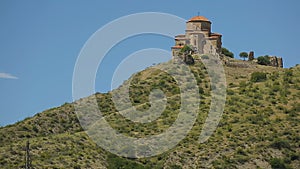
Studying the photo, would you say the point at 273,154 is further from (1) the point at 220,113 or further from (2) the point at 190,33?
(2) the point at 190,33

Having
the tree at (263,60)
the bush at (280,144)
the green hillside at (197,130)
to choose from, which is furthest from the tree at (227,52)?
the bush at (280,144)

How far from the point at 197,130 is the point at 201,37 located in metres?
27.5

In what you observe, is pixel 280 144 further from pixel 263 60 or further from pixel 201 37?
pixel 263 60

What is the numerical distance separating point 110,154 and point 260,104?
19.3m

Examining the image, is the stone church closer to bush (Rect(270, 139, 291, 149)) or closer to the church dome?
the church dome

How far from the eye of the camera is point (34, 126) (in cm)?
10000

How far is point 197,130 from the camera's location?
93.8 meters

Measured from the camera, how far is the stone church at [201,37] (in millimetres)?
118125

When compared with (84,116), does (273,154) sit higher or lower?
lower

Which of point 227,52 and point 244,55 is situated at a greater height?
point 227,52

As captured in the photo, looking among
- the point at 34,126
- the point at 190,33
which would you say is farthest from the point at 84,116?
the point at 190,33

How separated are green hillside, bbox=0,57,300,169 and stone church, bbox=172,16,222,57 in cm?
387

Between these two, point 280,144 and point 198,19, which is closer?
point 280,144

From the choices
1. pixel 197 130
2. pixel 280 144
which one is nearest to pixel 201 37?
pixel 197 130
